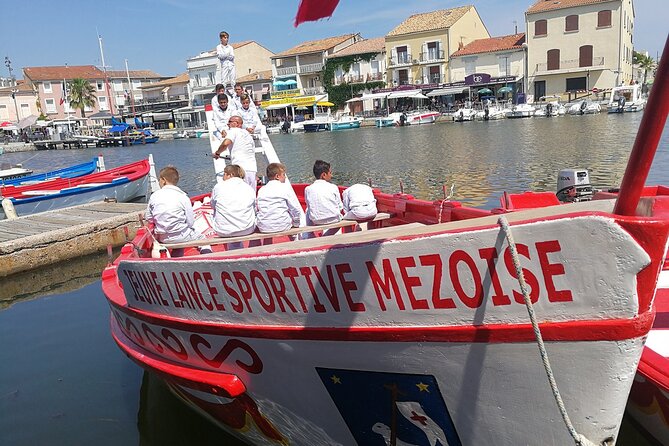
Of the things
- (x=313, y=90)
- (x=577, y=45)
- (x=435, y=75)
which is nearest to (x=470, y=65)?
(x=435, y=75)

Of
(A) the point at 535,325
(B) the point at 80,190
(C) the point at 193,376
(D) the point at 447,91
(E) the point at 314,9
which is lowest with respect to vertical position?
(C) the point at 193,376

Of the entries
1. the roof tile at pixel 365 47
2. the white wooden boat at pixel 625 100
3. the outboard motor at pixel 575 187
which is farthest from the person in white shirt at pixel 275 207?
the roof tile at pixel 365 47

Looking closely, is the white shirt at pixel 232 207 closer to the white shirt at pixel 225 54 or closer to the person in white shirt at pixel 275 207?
the person in white shirt at pixel 275 207

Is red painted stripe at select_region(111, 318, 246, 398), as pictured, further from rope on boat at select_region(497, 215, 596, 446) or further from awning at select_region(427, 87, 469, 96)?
awning at select_region(427, 87, 469, 96)

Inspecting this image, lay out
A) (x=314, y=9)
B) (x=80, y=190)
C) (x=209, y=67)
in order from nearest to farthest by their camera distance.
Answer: (x=314, y=9) → (x=80, y=190) → (x=209, y=67)

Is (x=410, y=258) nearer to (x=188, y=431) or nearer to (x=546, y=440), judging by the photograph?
(x=546, y=440)

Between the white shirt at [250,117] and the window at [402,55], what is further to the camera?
the window at [402,55]

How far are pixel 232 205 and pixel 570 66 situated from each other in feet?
188

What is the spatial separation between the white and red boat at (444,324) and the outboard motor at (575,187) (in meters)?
5.86

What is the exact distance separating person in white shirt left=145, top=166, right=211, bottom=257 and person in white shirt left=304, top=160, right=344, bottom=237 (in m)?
1.43

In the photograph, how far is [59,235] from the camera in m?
11.9

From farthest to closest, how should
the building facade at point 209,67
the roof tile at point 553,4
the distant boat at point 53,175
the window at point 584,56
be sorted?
1. the building facade at point 209,67
2. the window at point 584,56
3. the roof tile at point 553,4
4. the distant boat at point 53,175

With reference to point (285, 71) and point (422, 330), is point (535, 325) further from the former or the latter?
point (285, 71)

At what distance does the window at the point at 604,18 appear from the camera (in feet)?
173
